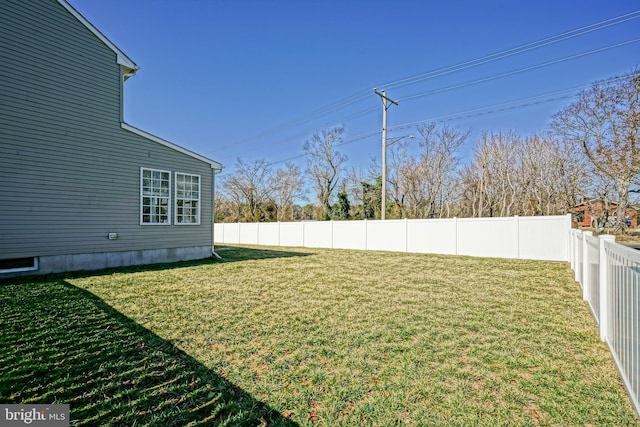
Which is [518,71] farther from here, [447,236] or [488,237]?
[447,236]

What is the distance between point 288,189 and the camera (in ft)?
102

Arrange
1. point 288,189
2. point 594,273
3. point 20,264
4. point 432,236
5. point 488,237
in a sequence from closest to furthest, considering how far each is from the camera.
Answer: point 594,273 < point 20,264 < point 488,237 < point 432,236 < point 288,189

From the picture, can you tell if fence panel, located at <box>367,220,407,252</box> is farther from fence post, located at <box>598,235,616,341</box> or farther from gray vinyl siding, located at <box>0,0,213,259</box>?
fence post, located at <box>598,235,616,341</box>

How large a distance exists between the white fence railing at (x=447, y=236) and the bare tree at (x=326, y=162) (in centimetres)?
977

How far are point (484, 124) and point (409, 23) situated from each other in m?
13.2

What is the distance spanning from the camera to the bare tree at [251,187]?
105 feet

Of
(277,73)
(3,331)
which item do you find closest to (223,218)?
(277,73)

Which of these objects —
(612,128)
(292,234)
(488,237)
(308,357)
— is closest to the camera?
(308,357)

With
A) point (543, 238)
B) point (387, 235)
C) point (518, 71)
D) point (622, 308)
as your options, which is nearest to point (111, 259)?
point (622, 308)

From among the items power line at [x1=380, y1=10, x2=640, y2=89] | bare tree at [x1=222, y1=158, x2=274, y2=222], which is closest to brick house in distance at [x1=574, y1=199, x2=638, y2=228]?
power line at [x1=380, y1=10, x2=640, y2=89]

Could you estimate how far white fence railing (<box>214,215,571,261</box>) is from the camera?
32.8 ft

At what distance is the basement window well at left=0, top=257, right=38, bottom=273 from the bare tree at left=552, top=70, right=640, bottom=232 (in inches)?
875

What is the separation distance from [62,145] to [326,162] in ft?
71.9

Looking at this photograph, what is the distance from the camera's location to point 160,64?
1387 centimetres
